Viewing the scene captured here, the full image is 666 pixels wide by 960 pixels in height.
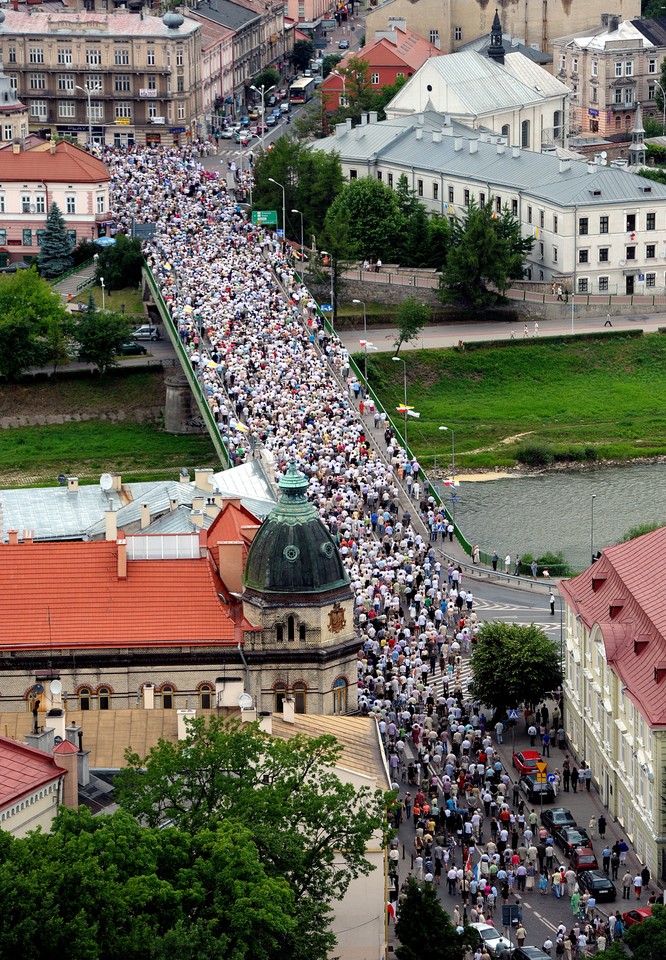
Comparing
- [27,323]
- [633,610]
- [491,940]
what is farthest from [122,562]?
[27,323]

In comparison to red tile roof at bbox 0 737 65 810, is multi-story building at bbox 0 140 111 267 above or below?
above

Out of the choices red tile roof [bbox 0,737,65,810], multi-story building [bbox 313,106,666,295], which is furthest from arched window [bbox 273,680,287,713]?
multi-story building [bbox 313,106,666,295]

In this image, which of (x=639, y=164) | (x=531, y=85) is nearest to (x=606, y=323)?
(x=639, y=164)

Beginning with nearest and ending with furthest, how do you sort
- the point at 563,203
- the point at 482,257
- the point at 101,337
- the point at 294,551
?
the point at 294,551
the point at 101,337
the point at 482,257
the point at 563,203

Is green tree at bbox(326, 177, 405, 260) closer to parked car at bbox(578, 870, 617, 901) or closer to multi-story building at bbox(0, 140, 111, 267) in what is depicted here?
multi-story building at bbox(0, 140, 111, 267)

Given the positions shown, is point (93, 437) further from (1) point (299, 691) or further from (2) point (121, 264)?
(1) point (299, 691)
